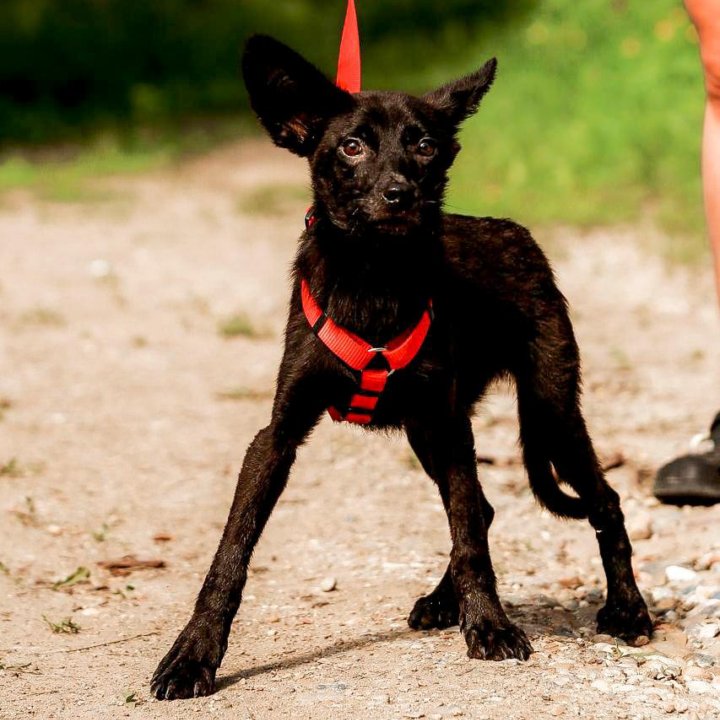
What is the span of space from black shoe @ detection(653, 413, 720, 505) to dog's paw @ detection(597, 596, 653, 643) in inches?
38.9

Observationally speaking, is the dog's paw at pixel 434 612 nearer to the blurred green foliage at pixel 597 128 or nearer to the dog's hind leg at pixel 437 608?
the dog's hind leg at pixel 437 608

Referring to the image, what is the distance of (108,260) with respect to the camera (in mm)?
8828

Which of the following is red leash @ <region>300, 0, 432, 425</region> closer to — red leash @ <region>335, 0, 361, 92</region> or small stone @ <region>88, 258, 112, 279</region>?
red leash @ <region>335, 0, 361, 92</region>

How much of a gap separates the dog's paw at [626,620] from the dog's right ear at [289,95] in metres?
1.53

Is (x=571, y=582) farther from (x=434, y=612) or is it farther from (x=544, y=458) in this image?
(x=434, y=612)

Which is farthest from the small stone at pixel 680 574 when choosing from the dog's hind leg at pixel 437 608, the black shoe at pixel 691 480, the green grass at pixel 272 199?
the green grass at pixel 272 199

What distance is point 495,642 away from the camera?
3420 mm

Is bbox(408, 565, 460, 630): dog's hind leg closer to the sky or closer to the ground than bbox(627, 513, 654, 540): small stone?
closer to the ground

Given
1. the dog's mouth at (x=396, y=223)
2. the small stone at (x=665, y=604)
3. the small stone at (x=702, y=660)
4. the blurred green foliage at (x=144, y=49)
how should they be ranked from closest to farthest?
1. the dog's mouth at (x=396, y=223)
2. the small stone at (x=702, y=660)
3. the small stone at (x=665, y=604)
4. the blurred green foliage at (x=144, y=49)

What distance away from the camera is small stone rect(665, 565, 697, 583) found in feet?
13.9

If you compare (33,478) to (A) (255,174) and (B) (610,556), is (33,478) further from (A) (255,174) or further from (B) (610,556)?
(A) (255,174)

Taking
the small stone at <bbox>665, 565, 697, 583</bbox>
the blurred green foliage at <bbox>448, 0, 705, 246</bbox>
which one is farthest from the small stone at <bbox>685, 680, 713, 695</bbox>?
the blurred green foliage at <bbox>448, 0, 705, 246</bbox>

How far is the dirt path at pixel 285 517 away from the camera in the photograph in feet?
10.9

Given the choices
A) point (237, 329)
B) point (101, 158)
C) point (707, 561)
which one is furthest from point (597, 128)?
point (707, 561)
